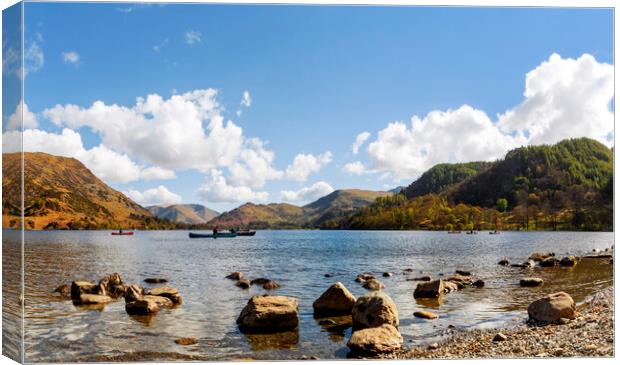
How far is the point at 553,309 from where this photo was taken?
16.4 metres

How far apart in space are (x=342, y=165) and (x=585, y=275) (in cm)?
2149

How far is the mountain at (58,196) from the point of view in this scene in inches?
511

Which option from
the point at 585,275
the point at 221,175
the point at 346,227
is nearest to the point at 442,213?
the point at 346,227

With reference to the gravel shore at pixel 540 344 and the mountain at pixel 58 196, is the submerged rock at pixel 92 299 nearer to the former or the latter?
the mountain at pixel 58 196

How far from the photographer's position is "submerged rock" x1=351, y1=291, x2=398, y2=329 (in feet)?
51.5

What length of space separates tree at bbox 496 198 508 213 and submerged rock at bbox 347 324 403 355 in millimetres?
97076

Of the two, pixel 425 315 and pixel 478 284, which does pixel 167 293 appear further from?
pixel 478 284

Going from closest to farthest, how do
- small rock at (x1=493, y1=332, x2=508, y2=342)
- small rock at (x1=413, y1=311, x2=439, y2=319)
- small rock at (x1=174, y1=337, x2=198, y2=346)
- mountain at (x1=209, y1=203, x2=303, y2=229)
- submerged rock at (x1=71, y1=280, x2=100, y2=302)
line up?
small rock at (x1=493, y1=332, x2=508, y2=342) → small rock at (x1=174, y1=337, x2=198, y2=346) → small rock at (x1=413, y1=311, x2=439, y2=319) → submerged rock at (x1=71, y1=280, x2=100, y2=302) → mountain at (x1=209, y1=203, x2=303, y2=229)

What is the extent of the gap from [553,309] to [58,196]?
252ft

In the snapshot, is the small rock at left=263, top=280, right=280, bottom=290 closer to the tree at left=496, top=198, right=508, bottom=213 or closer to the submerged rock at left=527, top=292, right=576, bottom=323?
the submerged rock at left=527, top=292, right=576, bottom=323

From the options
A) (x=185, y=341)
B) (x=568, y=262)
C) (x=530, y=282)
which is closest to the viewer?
(x=185, y=341)

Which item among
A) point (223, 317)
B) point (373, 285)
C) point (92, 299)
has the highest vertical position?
point (92, 299)

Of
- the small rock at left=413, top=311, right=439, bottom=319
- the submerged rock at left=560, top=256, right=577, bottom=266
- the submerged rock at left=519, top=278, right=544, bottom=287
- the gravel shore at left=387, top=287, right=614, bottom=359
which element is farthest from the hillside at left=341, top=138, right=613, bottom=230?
the gravel shore at left=387, top=287, right=614, bottom=359

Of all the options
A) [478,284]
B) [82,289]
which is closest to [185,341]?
[82,289]
